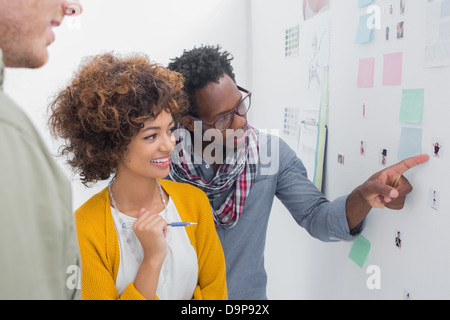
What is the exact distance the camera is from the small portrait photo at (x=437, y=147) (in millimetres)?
875

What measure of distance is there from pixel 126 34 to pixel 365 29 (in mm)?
1320

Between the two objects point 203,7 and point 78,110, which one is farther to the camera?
point 203,7

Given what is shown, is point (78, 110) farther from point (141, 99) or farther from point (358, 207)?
point (358, 207)

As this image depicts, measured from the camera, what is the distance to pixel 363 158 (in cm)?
119

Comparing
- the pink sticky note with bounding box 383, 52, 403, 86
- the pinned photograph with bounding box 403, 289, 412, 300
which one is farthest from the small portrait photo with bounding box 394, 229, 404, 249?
the pink sticky note with bounding box 383, 52, 403, 86

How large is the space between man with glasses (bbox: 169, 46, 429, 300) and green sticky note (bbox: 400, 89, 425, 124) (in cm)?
25

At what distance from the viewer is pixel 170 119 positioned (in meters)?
1.04

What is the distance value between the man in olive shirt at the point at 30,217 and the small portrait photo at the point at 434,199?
769 millimetres

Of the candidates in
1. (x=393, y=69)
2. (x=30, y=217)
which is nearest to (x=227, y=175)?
(x=393, y=69)

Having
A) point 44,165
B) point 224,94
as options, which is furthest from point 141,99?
point 44,165

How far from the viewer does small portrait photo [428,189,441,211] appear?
89 centimetres

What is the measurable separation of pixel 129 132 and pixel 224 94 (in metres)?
0.33

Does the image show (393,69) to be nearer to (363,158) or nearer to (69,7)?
(363,158)
